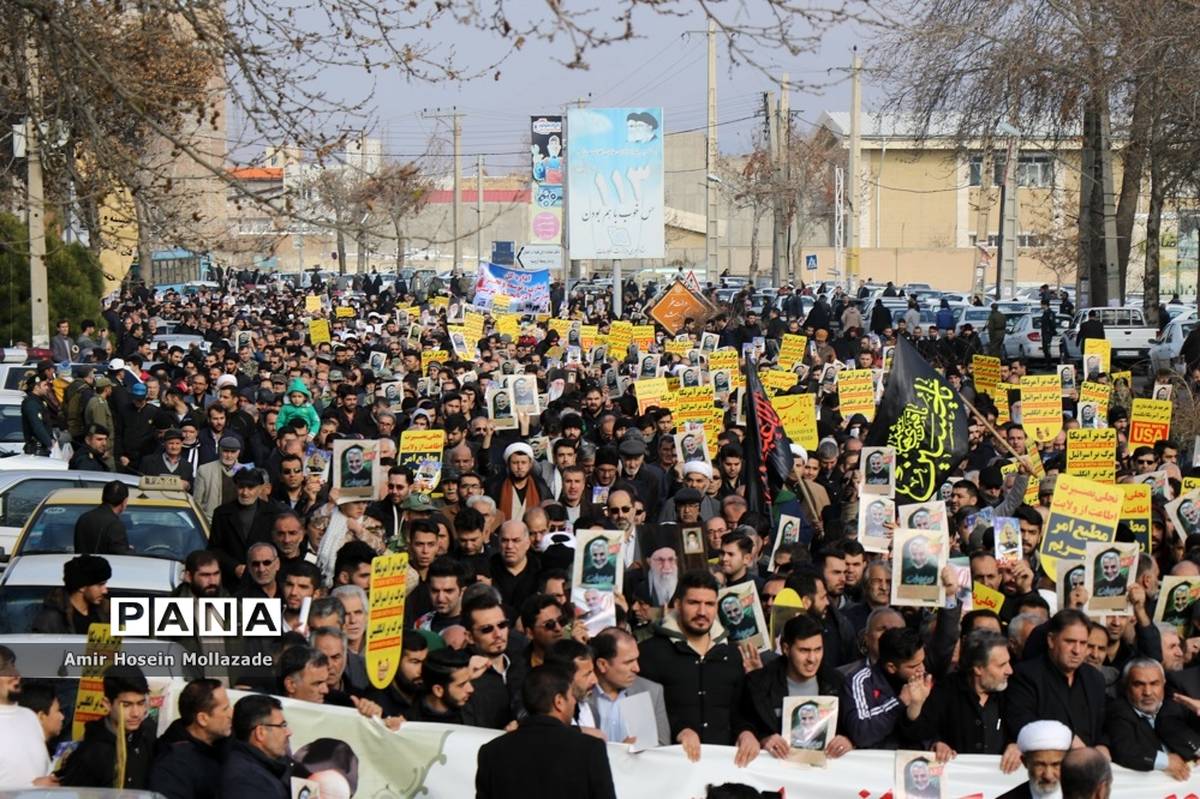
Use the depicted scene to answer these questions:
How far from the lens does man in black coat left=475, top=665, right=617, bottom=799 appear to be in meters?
6.53

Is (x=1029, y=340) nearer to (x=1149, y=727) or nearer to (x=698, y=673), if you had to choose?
(x=1149, y=727)

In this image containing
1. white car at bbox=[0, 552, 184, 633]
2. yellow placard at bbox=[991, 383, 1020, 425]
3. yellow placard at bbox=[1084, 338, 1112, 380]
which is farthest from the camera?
yellow placard at bbox=[1084, 338, 1112, 380]

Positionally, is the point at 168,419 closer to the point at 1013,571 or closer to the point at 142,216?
the point at 142,216

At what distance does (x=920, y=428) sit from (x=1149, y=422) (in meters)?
3.92

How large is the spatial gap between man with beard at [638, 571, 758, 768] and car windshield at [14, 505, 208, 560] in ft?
16.5

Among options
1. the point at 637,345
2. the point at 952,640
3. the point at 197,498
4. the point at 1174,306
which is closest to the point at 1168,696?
the point at 952,640

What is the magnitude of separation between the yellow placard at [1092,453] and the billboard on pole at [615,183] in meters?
22.2

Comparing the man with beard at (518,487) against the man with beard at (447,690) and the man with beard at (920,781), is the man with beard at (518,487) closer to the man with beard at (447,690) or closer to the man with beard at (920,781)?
the man with beard at (447,690)

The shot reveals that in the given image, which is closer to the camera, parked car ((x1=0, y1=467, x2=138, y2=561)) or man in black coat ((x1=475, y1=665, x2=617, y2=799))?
man in black coat ((x1=475, y1=665, x2=617, y2=799))

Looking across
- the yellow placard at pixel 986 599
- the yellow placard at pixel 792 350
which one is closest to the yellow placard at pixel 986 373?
the yellow placard at pixel 792 350

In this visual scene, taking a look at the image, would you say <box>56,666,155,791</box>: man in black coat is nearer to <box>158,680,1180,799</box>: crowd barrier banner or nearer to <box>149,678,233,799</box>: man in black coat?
<box>149,678,233,799</box>: man in black coat

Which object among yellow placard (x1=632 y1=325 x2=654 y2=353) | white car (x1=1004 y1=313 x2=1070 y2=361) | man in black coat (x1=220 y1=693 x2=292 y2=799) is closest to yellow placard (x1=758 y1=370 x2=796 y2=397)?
yellow placard (x1=632 y1=325 x2=654 y2=353)

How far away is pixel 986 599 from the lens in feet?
33.6

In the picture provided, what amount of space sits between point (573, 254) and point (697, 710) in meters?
29.4
